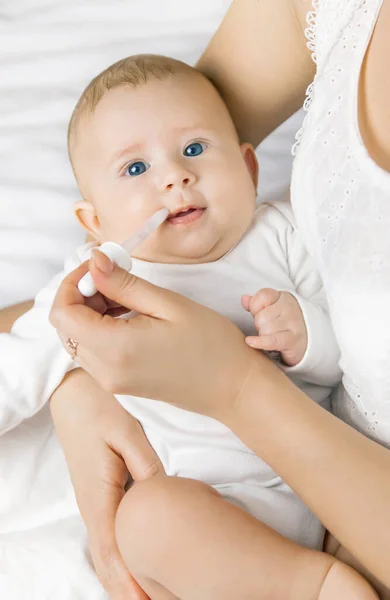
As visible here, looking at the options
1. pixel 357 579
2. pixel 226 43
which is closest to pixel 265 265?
pixel 226 43

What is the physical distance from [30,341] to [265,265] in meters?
0.37

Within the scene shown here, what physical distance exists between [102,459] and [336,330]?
1.27ft

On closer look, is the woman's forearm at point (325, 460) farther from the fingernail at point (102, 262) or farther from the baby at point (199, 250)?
the fingernail at point (102, 262)

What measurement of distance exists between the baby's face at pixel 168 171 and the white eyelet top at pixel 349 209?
125 mm

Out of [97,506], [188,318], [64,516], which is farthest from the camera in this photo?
[64,516]

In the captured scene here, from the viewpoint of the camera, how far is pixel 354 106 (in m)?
0.85

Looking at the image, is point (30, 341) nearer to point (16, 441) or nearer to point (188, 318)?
point (16, 441)

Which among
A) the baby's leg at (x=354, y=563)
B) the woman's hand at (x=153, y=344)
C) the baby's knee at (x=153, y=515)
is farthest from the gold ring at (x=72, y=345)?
Result: the baby's leg at (x=354, y=563)

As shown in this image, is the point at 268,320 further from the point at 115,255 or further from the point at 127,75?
the point at 127,75

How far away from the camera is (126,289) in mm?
773

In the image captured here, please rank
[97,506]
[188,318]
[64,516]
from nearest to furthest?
[188,318], [97,506], [64,516]

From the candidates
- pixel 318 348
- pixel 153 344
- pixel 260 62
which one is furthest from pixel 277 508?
pixel 260 62

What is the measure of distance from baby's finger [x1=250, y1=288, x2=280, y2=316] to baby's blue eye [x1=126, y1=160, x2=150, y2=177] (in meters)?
0.25

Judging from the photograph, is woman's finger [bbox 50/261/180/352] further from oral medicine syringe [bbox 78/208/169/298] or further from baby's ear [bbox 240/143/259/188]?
baby's ear [bbox 240/143/259/188]
